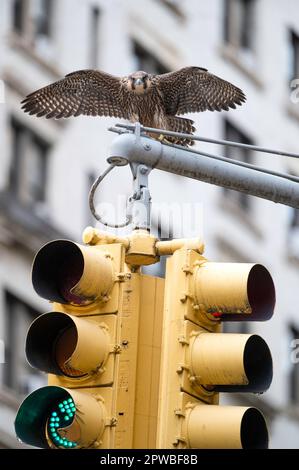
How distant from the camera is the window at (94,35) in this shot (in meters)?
33.2

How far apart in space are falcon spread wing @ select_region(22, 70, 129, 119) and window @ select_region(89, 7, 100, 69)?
43.9 feet

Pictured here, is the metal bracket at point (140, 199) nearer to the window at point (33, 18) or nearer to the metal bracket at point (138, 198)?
the metal bracket at point (138, 198)

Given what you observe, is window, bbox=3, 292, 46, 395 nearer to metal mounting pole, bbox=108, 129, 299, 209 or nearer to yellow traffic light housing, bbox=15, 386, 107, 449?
metal mounting pole, bbox=108, 129, 299, 209

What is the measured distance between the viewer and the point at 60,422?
38.4 feet

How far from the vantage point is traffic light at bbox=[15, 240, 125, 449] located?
11609mm

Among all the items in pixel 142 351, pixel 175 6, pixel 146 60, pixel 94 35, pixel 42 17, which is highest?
pixel 175 6

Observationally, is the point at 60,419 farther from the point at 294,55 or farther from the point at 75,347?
the point at 294,55

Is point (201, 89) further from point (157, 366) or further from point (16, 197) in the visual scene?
point (16, 197)

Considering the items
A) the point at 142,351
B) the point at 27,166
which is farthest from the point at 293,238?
the point at 142,351

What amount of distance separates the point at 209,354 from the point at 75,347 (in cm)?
69

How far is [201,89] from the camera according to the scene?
19.6 metres

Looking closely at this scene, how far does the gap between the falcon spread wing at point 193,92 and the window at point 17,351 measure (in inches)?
388

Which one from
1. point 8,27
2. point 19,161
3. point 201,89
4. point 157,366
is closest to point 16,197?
point 19,161
